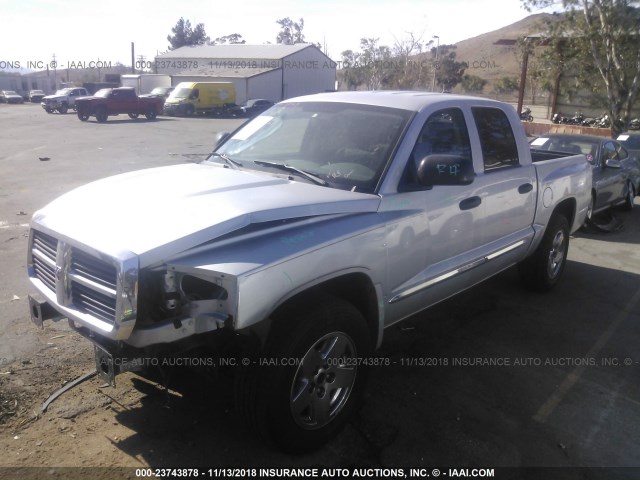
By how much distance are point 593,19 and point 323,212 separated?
72.4ft

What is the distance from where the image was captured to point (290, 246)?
2.95 meters

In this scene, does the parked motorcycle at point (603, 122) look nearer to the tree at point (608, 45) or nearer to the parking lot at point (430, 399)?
the tree at point (608, 45)

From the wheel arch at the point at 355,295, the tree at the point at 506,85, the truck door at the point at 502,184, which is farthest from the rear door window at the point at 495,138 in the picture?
the tree at the point at 506,85

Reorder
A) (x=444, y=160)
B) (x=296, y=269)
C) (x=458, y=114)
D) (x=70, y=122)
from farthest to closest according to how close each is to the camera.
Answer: (x=70, y=122) → (x=458, y=114) → (x=444, y=160) → (x=296, y=269)

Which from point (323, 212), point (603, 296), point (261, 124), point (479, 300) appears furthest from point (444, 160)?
point (603, 296)

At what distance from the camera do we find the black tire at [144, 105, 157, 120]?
33812mm

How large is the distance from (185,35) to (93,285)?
102850 millimetres

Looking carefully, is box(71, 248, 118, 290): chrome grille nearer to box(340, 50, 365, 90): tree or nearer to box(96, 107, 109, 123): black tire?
box(96, 107, 109, 123): black tire

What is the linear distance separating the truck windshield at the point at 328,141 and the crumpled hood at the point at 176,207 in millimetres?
236

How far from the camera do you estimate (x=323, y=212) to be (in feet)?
10.7

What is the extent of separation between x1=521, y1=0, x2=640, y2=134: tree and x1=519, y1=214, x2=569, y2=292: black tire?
17.3 metres

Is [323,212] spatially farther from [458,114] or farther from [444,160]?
[458,114]

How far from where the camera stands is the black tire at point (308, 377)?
2.91 m

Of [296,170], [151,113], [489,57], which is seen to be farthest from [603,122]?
[489,57]
